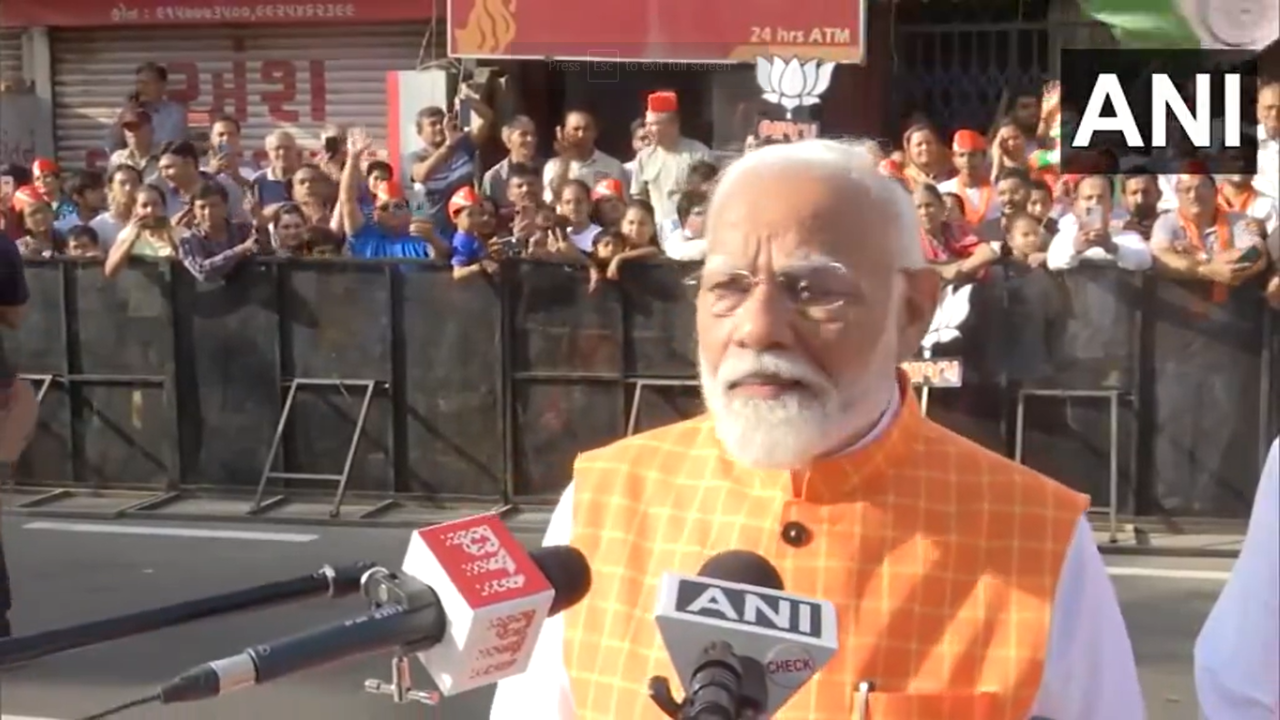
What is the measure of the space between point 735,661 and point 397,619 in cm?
31

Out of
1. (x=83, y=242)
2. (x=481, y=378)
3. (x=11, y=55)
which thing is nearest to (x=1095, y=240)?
(x=481, y=378)

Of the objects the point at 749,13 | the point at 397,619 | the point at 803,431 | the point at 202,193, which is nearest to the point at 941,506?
the point at 803,431

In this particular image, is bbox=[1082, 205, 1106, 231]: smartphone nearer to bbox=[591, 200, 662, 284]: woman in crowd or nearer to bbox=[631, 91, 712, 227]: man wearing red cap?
bbox=[591, 200, 662, 284]: woman in crowd

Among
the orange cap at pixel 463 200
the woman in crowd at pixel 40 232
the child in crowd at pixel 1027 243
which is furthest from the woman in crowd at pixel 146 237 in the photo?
the child in crowd at pixel 1027 243

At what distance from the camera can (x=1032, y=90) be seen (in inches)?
528

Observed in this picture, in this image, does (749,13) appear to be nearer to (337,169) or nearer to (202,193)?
(337,169)

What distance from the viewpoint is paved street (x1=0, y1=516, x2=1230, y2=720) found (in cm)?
609

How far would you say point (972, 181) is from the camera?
370 inches

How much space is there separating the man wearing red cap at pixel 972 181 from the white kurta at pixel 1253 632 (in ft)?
23.0

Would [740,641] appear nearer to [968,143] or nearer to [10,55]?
[968,143]

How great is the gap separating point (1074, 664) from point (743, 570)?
1.98ft

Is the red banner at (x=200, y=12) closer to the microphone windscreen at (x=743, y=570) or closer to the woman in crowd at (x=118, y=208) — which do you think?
the woman in crowd at (x=118, y=208)

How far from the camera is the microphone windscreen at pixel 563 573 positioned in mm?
1794

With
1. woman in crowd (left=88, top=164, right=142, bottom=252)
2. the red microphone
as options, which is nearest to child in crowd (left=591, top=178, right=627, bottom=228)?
woman in crowd (left=88, top=164, right=142, bottom=252)
